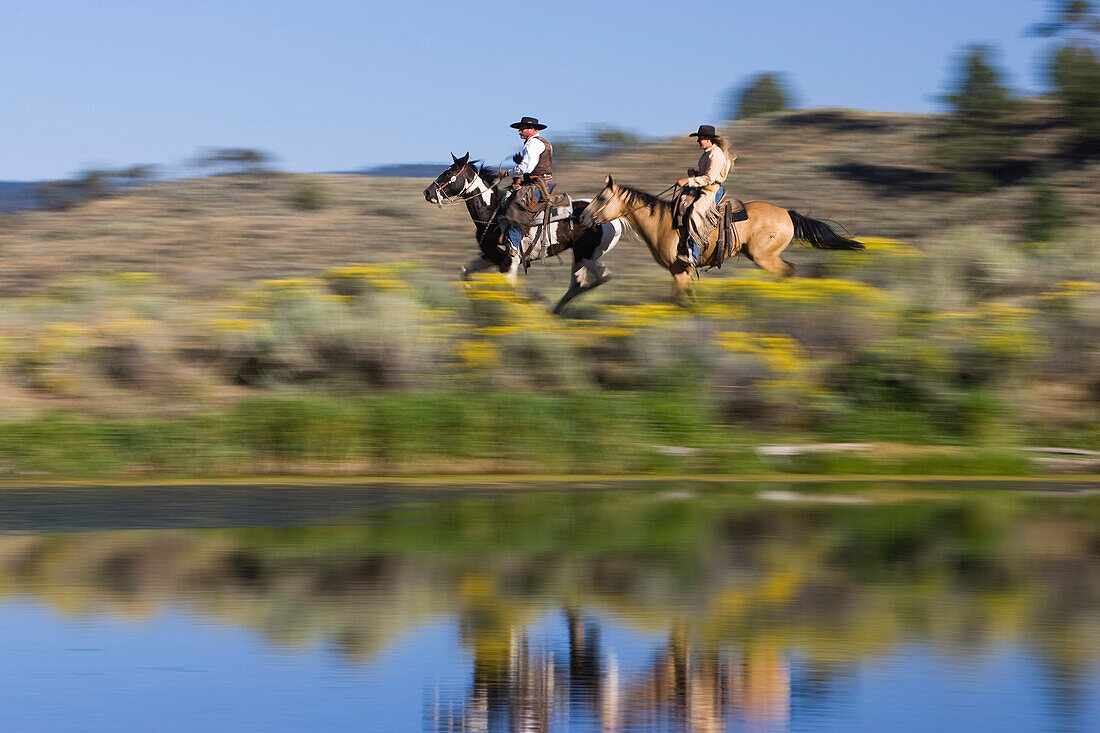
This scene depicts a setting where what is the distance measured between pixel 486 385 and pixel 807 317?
148 inches

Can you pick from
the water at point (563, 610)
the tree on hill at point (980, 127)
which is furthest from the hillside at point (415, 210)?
the water at point (563, 610)

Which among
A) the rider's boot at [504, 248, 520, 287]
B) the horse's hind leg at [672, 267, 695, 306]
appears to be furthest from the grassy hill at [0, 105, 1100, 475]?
the rider's boot at [504, 248, 520, 287]

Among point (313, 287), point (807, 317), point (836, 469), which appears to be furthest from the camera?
point (313, 287)

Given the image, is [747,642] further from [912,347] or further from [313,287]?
[313,287]

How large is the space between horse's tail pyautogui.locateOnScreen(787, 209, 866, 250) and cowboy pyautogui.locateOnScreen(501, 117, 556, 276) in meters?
3.15

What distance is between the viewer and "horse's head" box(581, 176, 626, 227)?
1923cm

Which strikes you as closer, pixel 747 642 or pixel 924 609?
pixel 747 642

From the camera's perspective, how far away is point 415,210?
120ft

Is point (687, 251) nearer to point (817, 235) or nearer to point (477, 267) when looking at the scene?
point (817, 235)

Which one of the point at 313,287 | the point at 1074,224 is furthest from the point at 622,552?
the point at 1074,224

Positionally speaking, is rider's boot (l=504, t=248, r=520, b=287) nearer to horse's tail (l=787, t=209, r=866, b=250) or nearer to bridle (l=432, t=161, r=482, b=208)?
bridle (l=432, t=161, r=482, b=208)

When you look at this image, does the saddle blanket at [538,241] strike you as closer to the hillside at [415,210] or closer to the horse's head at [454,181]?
the horse's head at [454,181]

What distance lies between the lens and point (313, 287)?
18672 mm

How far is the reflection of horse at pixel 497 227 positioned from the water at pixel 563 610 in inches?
283
